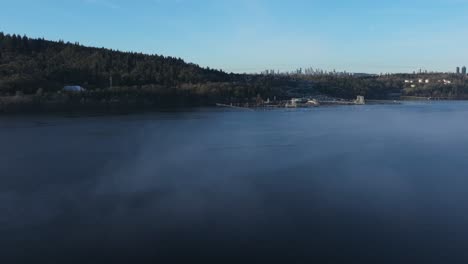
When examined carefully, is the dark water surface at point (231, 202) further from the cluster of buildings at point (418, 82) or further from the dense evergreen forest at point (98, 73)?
the cluster of buildings at point (418, 82)

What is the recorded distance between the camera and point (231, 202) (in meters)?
4.43

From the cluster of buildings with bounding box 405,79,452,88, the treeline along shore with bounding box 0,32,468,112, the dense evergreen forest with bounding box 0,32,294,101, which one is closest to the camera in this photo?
the treeline along shore with bounding box 0,32,468,112

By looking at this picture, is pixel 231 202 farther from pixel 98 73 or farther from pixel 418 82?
pixel 418 82

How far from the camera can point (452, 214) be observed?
13.5 ft

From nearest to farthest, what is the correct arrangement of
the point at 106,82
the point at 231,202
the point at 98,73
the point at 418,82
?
the point at 231,202, the point at 106,82, the point at 98,73, the point at 418,82

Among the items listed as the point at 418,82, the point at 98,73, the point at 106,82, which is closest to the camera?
the point at 106,82

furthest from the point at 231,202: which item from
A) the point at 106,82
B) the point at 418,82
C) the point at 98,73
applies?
the point at 418,82

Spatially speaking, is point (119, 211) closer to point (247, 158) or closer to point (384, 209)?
point (384, 209)

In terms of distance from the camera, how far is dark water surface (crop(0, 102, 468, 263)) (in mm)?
3275

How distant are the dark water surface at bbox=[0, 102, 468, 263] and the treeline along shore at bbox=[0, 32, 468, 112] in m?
8.97

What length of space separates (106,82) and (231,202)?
59.8 ft

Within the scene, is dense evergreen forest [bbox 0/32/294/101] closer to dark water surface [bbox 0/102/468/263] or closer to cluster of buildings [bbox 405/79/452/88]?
dark water surface [bbox 0/102/468/263]

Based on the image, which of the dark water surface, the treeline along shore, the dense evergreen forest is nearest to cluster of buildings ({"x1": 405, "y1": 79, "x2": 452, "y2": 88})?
the treeline along shore

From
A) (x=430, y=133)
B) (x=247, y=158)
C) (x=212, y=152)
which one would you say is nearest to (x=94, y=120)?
(x=212, y=152)
